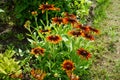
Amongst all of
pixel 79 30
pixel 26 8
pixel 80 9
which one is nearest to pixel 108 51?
pixel 80 9

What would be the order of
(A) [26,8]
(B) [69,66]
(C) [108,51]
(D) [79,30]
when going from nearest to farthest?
(B) [69,66] → (D) [79,30] → (C) [108,51] → (A) [26,8]

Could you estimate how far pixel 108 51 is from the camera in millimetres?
5594

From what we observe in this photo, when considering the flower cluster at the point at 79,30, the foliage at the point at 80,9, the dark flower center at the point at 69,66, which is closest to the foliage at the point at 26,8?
the foliage at the point at 80,9

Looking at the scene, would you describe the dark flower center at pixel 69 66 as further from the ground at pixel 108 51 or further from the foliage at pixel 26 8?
the foliage at pixel 26 8

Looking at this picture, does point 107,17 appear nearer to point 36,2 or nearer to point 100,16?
point 100,16

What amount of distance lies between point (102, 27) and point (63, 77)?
7.21 feet

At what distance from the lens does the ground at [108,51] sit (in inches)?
197

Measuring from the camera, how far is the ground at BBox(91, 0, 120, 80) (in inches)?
197

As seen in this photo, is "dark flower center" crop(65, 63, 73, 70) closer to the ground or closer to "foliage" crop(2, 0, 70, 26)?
the ground

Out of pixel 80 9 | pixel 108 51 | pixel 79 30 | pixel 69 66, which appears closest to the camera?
pixel 69 66

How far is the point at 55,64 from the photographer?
455 centimetres

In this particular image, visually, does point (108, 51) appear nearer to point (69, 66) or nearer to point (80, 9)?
point (80, 9)

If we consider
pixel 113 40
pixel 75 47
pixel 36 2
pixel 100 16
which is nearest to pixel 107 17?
pixel 100 16

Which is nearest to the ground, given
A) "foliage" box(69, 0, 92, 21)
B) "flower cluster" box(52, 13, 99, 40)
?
"foliage" box(69, 0, 92, 21)
